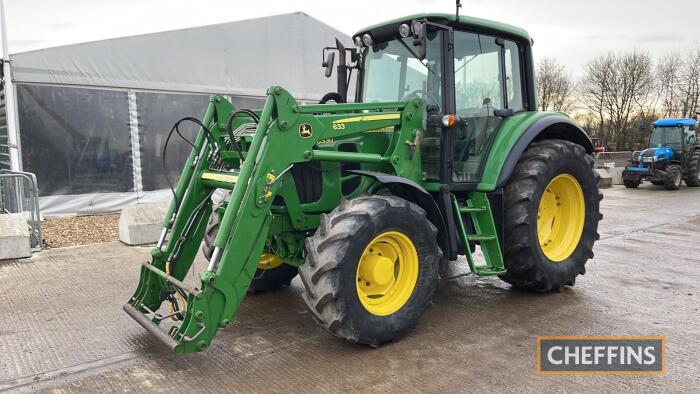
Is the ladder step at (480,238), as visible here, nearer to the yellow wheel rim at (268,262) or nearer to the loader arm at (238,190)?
the loader arm at (238,190)

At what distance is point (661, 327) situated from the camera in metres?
4.23

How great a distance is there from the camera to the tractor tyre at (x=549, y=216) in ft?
15.6

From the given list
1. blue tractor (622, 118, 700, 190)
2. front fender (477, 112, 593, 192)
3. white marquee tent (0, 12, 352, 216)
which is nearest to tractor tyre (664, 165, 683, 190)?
blue tractor (622, 118, 700, 190)

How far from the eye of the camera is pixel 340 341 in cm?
402

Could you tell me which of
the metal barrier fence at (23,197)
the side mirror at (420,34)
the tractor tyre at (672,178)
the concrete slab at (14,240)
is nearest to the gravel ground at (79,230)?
the metal barrier fence at (23,197)

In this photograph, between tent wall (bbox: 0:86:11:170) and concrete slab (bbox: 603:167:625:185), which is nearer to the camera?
tent wall (bbox: 0:86:11:170)

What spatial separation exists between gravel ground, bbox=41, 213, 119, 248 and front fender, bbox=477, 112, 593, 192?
6.10 metres

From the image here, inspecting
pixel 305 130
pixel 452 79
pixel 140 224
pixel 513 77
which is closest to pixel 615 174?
pixel 513 77

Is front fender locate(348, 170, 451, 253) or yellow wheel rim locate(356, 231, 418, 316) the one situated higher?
front fender locate(348, 170, 451, 253)

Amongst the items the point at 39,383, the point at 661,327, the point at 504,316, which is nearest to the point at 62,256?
the point at 39,383

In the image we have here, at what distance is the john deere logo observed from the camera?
3.88 m

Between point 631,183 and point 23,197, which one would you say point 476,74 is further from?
point 631,183

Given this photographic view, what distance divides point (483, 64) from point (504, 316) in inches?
91.0

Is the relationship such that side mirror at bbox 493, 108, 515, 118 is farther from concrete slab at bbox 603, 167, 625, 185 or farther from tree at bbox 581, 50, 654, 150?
tree at bbox 581, 50, 654, 150
